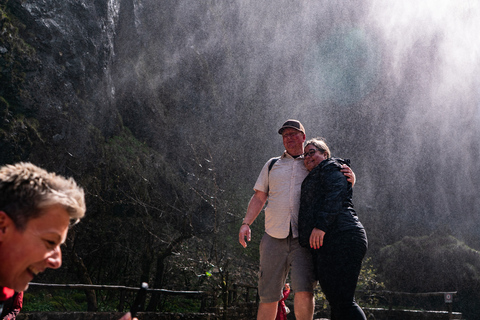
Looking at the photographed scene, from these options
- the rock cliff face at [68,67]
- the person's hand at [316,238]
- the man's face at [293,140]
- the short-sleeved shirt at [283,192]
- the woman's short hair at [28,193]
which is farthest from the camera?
the rock cliff face at [68,67]

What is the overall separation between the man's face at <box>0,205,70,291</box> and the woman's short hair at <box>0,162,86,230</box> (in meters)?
0.02

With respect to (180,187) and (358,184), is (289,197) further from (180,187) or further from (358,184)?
(358,184)

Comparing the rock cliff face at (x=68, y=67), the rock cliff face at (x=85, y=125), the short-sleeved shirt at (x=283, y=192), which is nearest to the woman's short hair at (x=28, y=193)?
the short-sleeved shirt at (x=283, y=192)

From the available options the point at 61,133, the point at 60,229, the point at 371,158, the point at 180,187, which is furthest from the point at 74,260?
the point at 371,158

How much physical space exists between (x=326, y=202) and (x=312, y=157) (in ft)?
1.80

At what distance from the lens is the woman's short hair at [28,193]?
3.64 feet

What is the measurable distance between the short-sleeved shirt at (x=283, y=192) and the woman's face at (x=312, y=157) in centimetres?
14

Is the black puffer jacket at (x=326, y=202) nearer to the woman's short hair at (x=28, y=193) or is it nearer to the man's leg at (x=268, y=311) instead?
the man's leg at (x=268, y=311)

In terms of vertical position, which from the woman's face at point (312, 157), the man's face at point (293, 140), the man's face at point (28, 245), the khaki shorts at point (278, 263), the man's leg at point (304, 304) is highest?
the man's face at point (293, 140)

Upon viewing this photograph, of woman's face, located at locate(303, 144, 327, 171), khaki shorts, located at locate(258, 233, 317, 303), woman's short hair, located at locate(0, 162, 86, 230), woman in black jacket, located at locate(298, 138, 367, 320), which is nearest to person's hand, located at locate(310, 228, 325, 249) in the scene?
woman in black jacket, located at locate(298, 138, 367, 320)

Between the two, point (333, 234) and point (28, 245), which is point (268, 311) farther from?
point (28, 245)

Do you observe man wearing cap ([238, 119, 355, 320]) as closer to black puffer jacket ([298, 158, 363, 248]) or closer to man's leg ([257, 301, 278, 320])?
man's leg ([257, 301, 278, 320])

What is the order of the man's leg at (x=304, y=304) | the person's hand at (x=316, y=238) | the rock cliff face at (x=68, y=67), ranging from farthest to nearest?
1. the rock cliff face at (x=68, y=67)
2. the man's leg at (x=304, y=304)
3. the person's hand at (x=316, y=238)

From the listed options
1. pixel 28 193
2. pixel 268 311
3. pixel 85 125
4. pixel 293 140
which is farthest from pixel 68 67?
pixel 28 193
